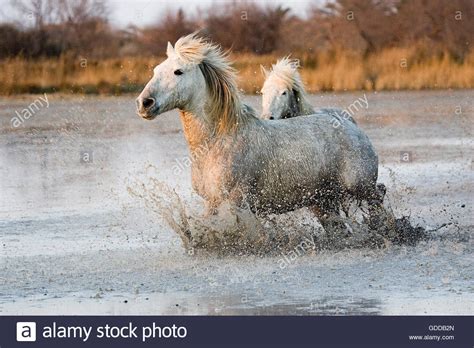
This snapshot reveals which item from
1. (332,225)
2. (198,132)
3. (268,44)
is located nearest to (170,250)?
(198,132)

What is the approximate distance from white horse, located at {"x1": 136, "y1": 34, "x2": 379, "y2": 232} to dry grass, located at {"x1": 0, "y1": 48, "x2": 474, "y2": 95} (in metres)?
13.2

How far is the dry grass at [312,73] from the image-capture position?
24047mm

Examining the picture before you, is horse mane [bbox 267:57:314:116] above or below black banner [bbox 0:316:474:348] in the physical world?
above

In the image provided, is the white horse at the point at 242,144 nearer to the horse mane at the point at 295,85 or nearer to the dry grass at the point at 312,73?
the horse mane at the point at 295,85

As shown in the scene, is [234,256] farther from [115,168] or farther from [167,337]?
[115,168]

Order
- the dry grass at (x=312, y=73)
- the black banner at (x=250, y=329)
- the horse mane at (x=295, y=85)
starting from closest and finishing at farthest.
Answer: the black banner at (x=250, y=329) → the horse mane at (x=295, y=85) → the dry grass at (x=312, y=73)

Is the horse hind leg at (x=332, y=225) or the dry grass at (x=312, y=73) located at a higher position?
the dry grass at (x=312, y=73)

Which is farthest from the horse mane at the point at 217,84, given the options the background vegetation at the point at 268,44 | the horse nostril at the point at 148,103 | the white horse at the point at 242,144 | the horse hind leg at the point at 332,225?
the background vegetation at the point at 268,44

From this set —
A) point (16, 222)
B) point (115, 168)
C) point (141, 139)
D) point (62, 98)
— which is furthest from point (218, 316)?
point (62, 98)

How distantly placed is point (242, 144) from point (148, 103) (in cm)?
80

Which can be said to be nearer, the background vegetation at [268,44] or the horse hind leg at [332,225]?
the horse hind leg at [332,225]

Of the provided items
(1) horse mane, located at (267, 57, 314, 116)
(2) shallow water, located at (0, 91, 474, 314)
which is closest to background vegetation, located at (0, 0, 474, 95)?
(2) shallow water, located at (0, 91, 474, 314)

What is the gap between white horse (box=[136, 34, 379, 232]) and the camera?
902 cm

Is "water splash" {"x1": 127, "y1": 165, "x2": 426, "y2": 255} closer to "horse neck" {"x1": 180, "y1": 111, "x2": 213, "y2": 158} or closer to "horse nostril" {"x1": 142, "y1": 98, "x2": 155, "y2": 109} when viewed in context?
"horse neck" {"x1": 180, "y1": 111, "x2": 213, "y2": 158}
